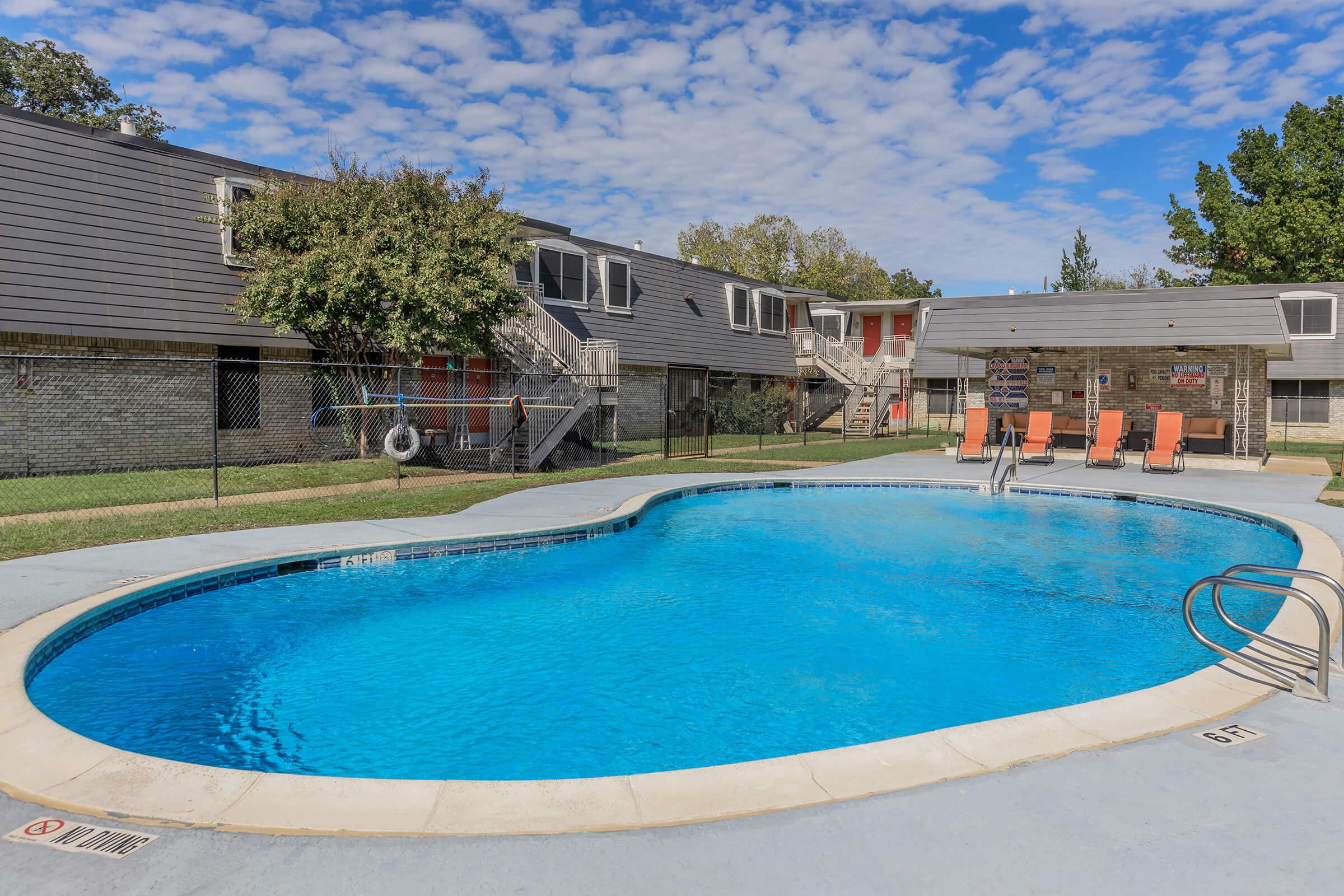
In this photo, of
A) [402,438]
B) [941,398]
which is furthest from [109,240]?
[941,398]

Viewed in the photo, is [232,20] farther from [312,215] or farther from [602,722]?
[602,722]

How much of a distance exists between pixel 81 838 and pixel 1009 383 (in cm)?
2422

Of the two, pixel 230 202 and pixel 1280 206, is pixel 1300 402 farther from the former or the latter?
pixel 230 202

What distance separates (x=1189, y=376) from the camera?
20.9 m

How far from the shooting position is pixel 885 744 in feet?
12.0

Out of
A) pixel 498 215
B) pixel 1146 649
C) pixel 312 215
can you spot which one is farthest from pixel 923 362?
pixel 1146 649

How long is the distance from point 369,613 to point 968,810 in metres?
5.53

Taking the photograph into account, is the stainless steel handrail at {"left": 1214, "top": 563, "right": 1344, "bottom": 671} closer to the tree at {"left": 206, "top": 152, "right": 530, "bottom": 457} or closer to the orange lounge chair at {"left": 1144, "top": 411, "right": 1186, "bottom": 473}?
the tree at {"left": 206, "top": 152, "right": 530, "bottom": 457}

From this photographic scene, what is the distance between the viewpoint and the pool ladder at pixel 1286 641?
405 centimetres

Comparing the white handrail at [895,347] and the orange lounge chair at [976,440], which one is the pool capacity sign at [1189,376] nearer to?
the orange lounge chair at [976,440]

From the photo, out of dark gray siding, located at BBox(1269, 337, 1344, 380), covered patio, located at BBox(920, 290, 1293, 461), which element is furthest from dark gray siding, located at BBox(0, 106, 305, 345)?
dark gray siding, located at BBox(1269, 337, 1344, 380)

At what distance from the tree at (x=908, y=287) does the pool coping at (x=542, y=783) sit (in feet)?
204

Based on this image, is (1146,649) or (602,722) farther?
(1146,649)

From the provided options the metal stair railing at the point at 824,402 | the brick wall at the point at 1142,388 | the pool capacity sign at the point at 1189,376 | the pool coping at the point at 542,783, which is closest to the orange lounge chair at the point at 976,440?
the brick wall at the point at 1142,388
